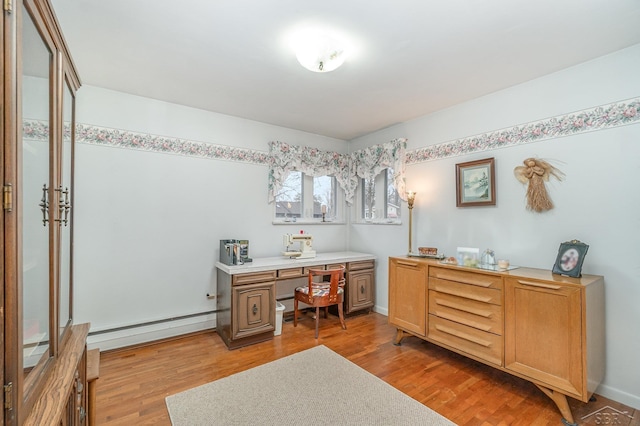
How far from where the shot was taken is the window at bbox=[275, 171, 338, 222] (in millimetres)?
3924

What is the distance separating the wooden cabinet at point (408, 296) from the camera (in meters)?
2.78

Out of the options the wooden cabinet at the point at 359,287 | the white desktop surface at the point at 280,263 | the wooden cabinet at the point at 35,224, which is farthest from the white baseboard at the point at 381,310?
the wooden cabinet at the point at 35,224

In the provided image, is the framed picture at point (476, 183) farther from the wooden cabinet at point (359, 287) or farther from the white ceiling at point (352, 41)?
the wooden cabinet at point (359, 287)

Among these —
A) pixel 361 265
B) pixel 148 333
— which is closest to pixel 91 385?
pixel 148 333

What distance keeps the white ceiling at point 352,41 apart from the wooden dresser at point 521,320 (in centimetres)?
167

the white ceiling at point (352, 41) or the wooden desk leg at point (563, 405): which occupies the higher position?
the white ceiling at point (352, 41)

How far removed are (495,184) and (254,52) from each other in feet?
8.10

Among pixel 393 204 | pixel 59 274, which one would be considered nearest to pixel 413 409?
pixel 59 274

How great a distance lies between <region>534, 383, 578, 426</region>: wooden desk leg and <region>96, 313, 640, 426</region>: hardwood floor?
59 mm

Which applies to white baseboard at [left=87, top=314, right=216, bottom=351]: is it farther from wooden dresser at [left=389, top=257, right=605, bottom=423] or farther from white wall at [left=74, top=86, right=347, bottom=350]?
wooden dresser at [left=389, top=257, right=605, bottom=423]

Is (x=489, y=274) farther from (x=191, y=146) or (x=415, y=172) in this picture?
(x=191, y=146)

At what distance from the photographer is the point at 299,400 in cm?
204

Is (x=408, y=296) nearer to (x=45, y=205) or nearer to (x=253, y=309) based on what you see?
(x=253, y=309)

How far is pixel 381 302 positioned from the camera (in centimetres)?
390
